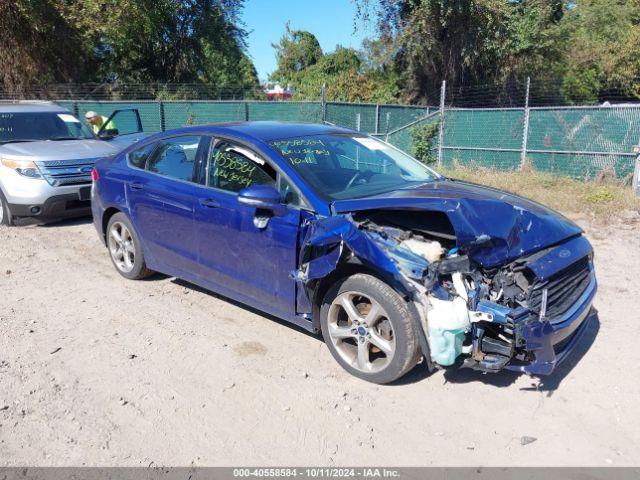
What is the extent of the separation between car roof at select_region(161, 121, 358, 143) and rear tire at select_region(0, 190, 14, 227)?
14.4 feet

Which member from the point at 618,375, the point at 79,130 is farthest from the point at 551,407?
the point at 79,130

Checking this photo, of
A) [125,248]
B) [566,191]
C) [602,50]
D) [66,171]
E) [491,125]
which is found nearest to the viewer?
A: [125,248]

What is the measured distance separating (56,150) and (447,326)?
7.22 metres

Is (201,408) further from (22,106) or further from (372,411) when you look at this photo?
(22,106)

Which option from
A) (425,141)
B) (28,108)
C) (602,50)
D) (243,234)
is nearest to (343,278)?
(243,234)

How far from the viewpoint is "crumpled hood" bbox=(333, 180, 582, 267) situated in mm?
3369

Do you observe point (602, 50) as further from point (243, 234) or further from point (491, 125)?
point (243, 234)

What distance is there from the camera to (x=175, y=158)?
5.13 metres

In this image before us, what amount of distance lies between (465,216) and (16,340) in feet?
11.9

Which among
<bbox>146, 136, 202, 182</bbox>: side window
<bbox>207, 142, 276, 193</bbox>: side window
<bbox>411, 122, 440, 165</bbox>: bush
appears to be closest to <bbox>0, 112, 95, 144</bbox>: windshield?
<bbox>146, 136, 202, 182</bbox>: side window

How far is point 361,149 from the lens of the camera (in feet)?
15.8

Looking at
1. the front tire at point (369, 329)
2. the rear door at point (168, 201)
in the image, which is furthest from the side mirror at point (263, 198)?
the rear door at point (168, 201)

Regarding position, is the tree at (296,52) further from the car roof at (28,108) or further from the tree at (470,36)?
the car roof at (28,108)

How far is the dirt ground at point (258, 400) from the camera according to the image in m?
3.09
